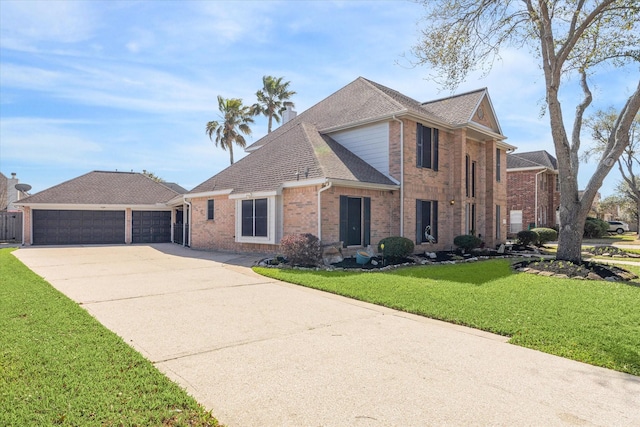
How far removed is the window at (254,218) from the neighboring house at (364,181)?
4cm

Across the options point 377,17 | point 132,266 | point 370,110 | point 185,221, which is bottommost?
point 132,266

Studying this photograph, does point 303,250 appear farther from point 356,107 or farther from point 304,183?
point 356,107

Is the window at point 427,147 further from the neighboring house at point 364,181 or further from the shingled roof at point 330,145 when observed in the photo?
the shingled roof at point 330,145

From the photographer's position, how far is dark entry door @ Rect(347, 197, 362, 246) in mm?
14227

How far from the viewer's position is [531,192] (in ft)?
104

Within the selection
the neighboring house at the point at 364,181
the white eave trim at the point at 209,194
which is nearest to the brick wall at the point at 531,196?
the neighboring house at the point at 364,181

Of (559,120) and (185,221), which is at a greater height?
(559,120)

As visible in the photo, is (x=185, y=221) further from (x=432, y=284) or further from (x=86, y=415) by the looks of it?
(x=86, y=415)

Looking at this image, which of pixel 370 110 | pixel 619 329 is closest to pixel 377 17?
pixel 370 110

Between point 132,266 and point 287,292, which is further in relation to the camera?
point 132,266

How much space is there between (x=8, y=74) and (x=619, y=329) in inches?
698

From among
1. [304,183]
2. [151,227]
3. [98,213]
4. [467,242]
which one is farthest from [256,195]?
[98,213]

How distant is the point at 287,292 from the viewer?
27.5ft

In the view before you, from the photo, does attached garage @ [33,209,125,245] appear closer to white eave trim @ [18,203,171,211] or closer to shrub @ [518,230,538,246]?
white eave trim @ [18,203,171,211]
